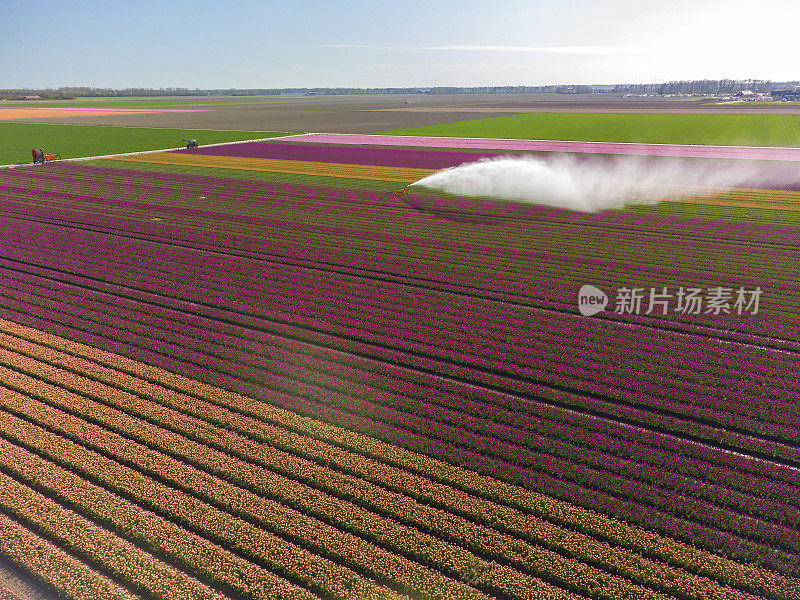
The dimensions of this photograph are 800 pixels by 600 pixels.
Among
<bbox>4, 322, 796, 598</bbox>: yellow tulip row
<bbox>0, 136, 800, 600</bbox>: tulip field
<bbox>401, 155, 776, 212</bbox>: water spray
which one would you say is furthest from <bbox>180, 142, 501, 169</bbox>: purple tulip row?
<bbox>4, 322, 796, 598</bbox>: yellow tulip row

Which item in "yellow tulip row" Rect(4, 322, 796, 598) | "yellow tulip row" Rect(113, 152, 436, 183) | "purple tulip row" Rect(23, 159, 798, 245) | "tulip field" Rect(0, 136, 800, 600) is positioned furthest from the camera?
"yellow tulip row" Rect(113, 152, 436, 183)

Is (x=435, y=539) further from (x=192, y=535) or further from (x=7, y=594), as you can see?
(x=7, y=594)

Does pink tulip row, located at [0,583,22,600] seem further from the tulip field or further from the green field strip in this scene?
the green field strip

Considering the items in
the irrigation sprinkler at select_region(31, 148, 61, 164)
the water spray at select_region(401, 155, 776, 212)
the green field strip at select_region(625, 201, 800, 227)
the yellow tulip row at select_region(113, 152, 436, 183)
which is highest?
the irrigation sprinkler at select_region(31, 148, 61, 164)

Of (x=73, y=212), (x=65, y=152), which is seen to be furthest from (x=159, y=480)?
(x=65, y=152)

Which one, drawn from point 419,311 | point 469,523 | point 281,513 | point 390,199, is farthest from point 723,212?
point 281,513

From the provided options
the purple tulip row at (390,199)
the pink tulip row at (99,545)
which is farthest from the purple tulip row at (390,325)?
the purple tulip row at (390,199)

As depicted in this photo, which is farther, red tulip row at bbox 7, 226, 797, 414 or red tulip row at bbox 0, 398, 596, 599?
red tulip row at bbox 7, 226, 797, 414

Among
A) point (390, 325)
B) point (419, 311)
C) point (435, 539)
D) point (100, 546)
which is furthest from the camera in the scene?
point (419, 311)
